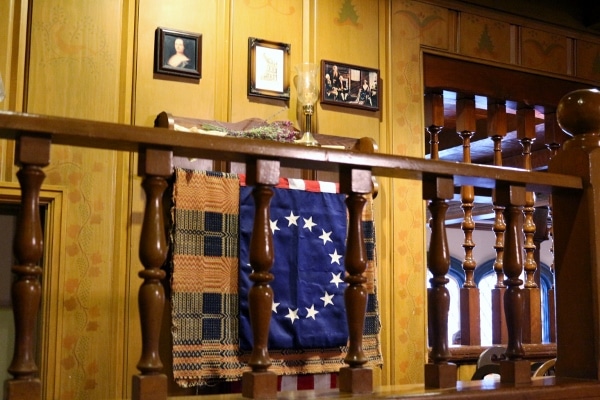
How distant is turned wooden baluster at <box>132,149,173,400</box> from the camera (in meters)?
1.61

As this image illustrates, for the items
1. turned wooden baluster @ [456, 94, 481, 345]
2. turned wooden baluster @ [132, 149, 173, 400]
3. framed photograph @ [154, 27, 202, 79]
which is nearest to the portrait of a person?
framed photograph @ [154, 27, 202, 79]

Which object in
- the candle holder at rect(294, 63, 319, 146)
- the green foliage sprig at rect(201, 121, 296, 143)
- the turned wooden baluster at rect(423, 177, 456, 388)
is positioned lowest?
the turned wooden baluster at rect(423, 177, 456, 388)

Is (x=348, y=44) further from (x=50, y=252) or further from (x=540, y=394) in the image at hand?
(x=540, y=394)

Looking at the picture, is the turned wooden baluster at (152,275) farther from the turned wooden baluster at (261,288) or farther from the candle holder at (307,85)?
the candle holder at (307,85)

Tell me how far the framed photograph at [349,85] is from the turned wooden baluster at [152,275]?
2.37m

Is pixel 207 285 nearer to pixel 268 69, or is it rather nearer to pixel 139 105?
pixel 139 105

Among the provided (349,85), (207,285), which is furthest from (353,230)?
(349,85)

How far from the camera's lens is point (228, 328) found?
10.8 feet

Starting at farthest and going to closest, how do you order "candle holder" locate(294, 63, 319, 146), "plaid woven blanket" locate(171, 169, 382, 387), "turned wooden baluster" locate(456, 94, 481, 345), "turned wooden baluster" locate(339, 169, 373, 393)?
"turned wooden baluster" locate(456, 94, 481, 345)
"candle holder" locate(294, 63, 319, 146)
"plaid woven blanket" locate(171, 169, 382, 387)
"turned wooden baluster" locate(339, 169, 373, 393)

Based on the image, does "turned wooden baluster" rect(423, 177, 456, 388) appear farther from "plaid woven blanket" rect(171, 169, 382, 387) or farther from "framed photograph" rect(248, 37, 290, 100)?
"framed photograph" rect(248, 37, 290, 100)

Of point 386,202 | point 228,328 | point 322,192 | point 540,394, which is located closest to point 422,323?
point 386,202

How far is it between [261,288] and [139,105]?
1.97 m

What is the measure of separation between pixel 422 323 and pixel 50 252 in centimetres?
193

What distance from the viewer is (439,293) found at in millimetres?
2025
